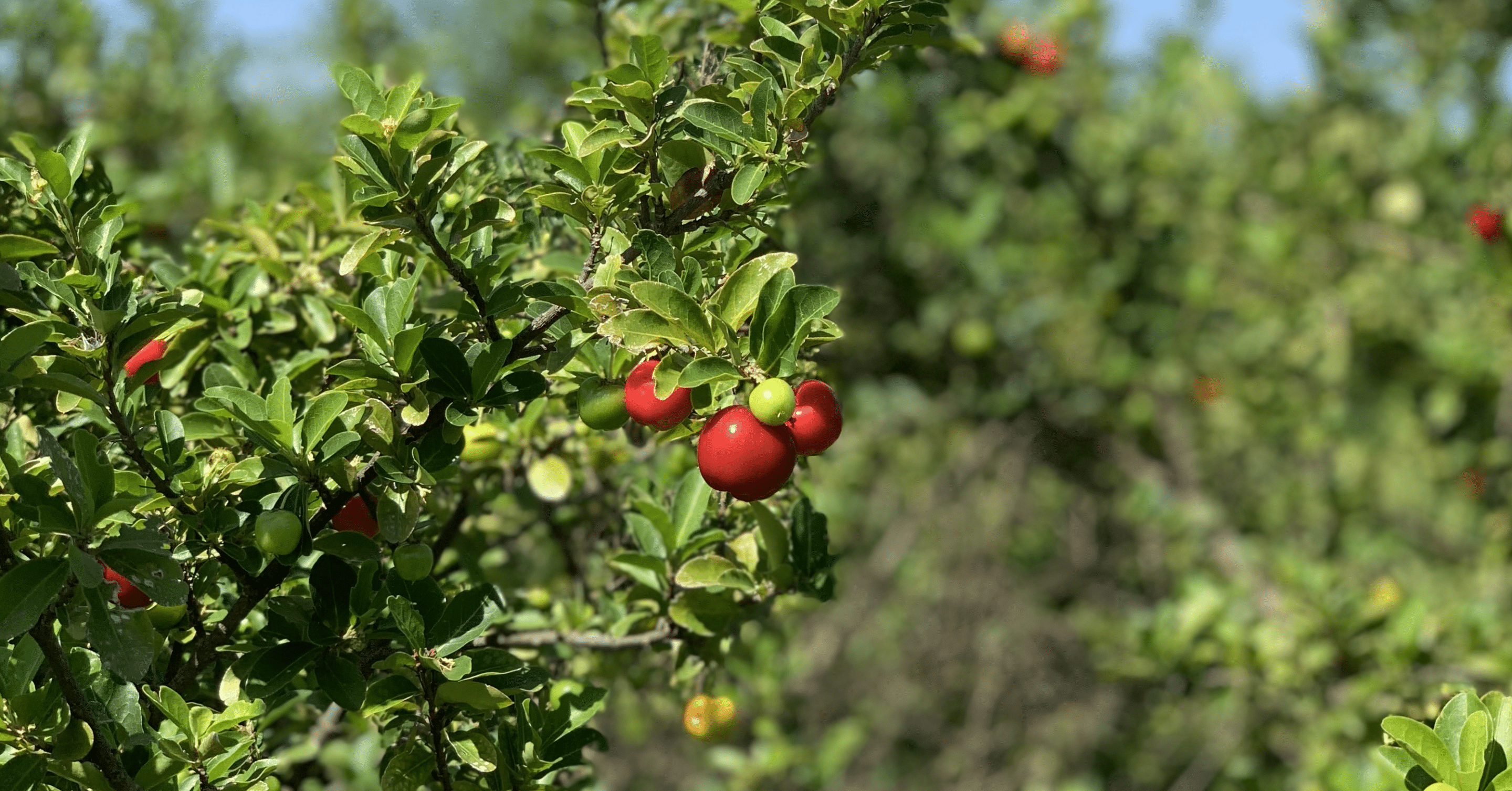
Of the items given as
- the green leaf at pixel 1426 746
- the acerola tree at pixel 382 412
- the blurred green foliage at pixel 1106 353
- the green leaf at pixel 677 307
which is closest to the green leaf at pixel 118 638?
the acerola tree at pixel 382 412

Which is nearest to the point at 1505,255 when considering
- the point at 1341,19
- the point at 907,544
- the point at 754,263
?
the point at 1341,19

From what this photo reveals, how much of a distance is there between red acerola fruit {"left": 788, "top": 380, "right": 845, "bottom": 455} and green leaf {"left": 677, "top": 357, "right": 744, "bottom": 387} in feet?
0.29

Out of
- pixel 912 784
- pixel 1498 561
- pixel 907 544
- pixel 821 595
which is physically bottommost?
pixel 912 784

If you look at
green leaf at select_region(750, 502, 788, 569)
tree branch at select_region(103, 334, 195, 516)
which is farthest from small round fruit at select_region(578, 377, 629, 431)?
tree branch at select_region(103, 334, 195, 516)

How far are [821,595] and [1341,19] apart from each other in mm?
4413

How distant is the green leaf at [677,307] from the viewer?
3.36ft

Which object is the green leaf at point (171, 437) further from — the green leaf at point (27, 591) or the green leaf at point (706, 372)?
the green leaf at point (706, 372)

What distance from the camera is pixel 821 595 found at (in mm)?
1482

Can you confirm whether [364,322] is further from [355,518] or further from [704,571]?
[704,571]

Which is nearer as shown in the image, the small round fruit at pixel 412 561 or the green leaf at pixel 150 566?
the green leaf at pixel 150 566

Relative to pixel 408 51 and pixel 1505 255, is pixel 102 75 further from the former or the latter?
pixel 1505 255

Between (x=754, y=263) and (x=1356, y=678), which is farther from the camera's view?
(x=1356, y=678)

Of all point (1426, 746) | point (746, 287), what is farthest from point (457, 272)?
point (1426, 746)

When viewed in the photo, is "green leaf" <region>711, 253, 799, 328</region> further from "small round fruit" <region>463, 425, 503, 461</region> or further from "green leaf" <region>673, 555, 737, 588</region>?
"small round fruit" <region>463, 425, 503, 461</region>
